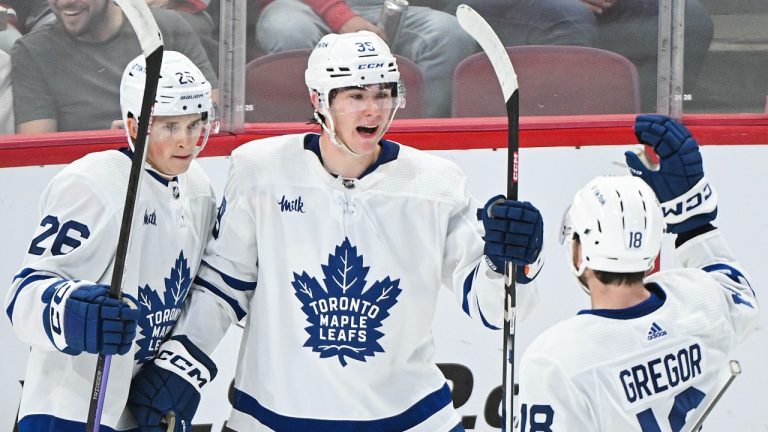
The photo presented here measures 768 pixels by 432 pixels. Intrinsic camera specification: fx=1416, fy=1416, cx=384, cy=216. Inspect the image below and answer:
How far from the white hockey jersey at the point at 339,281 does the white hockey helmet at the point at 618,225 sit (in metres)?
0.45

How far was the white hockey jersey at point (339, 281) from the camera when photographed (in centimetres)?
286

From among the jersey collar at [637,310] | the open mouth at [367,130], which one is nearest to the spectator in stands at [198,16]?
the open mouth at [367,130]

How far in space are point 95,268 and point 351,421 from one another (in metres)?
0.60

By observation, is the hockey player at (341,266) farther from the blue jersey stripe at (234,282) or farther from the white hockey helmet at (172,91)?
the white hockey helmet at (172,91)

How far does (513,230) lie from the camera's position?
2564 millimetres

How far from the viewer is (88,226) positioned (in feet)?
8.84

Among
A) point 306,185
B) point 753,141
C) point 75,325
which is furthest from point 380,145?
point 753,141

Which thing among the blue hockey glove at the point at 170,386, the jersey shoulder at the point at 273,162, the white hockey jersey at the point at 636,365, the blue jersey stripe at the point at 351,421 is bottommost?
the blue jersey stripe at the point at 351,421

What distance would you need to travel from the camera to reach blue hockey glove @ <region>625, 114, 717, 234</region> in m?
2.60

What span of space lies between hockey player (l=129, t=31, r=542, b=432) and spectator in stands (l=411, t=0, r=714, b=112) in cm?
102

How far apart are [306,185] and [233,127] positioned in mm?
940

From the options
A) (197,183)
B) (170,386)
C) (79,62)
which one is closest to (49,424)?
(170,386)

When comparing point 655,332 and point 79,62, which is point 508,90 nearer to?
point 655,332

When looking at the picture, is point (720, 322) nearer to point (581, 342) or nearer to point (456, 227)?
point (581, 342)
